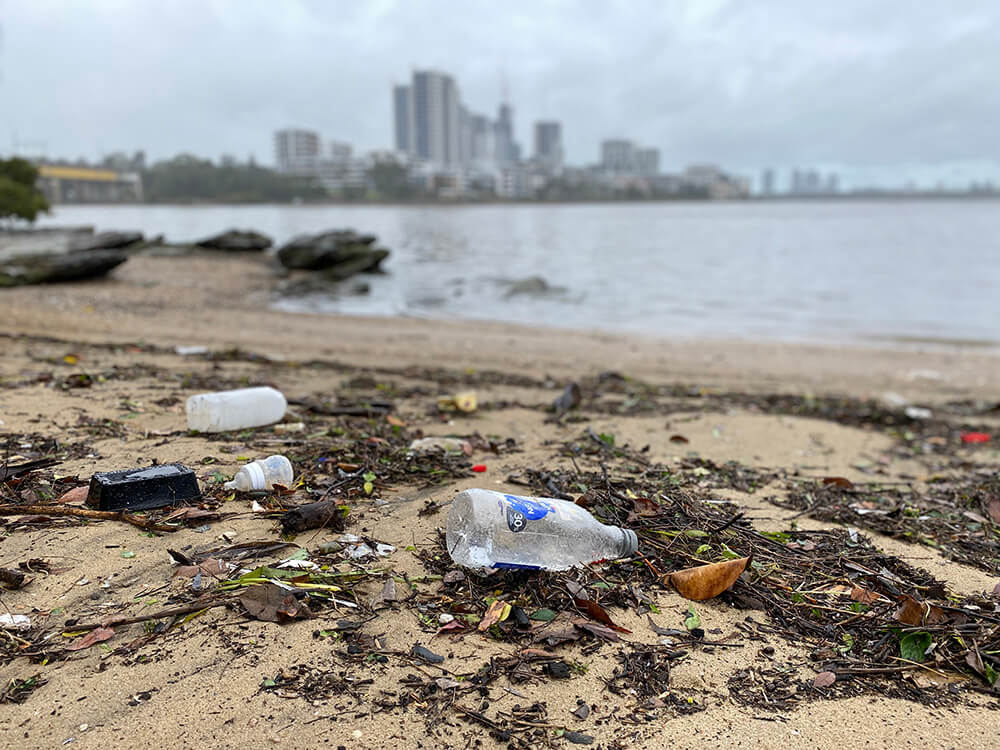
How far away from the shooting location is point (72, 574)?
6.86 ft

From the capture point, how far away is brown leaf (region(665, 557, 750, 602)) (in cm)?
225

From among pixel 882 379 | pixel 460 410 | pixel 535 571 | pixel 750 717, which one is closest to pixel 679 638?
pixel 750 717

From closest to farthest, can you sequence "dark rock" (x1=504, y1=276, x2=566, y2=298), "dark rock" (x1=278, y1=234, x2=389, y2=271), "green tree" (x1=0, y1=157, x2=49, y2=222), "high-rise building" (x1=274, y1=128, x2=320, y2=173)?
"dark rock" (x1=504, y1=276, x2=566, y2=298) < "dark rock" (x1=278, y1=234, x2=389, y2=271) < "green tree" (x1=0, y1=157, x2=49, y2=222) < "high-rise building" (x1=274, y1=128, x2=320, y2=173)

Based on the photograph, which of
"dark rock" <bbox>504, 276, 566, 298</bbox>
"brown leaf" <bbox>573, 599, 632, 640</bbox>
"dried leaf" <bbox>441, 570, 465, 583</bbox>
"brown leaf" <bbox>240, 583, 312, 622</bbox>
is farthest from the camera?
"dark rock" <bbox>504, 276, 566, 298</bbox>

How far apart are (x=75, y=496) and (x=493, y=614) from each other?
1.65 m

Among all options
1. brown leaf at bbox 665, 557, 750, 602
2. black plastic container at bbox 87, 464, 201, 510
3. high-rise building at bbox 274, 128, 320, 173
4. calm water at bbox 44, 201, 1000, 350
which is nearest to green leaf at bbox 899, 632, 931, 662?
brown leaf at bbox 665, 557, 750, 602

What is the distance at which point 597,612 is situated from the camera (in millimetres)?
2094

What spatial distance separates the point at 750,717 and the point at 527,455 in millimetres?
2041

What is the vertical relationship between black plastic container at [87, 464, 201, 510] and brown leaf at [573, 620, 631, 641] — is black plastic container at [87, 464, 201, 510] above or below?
above

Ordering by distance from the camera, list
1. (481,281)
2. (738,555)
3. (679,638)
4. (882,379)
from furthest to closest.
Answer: (481,281) < (882,379) < (738,555) < (679,638)

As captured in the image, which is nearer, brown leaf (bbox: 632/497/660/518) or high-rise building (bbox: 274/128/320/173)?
brown leaf (bbox: 632/497/660/518)

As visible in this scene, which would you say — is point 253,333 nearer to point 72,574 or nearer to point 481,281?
point 72,574

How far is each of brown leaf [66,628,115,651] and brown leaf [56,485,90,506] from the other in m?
0.81

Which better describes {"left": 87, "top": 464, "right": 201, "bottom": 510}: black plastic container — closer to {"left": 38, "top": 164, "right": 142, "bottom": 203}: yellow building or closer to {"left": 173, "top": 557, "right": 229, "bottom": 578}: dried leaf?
{"left": 173, "top": 557, "right": 229, "bottom": 578}: dried leaf
